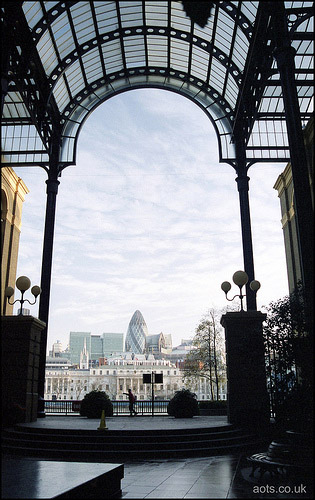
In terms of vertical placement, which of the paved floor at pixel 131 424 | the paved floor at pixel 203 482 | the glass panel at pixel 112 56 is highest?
the glass panel at pixel 112 56

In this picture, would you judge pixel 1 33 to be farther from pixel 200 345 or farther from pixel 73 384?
pixel 73 384

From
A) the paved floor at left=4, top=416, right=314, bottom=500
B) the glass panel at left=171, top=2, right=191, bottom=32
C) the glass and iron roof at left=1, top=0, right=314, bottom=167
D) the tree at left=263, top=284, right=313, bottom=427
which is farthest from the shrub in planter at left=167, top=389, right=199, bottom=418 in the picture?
the glass panel at left=171, top=2, right=191, bottom=32

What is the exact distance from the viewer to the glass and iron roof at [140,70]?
2022 cm

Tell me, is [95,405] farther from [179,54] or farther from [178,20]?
[178,20]

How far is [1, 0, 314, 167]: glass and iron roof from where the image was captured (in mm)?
20219

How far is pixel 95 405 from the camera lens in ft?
64.1

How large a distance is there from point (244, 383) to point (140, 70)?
22080 mm

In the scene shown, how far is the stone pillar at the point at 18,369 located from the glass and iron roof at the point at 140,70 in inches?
436

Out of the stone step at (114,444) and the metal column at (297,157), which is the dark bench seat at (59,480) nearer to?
the stone step at (114,444)

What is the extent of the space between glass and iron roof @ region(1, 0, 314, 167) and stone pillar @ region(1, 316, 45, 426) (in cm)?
1108

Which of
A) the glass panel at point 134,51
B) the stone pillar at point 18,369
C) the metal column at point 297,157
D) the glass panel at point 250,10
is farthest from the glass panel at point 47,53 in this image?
the stone pillar at point 18,369

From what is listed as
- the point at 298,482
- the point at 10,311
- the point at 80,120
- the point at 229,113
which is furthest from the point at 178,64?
the point at 298,482

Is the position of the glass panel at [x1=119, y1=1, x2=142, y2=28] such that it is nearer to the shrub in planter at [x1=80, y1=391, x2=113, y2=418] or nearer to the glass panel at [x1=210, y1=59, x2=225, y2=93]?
the glass panel at [x1=210, y1=59, x2=225, y2=93]

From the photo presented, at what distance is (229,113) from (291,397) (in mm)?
20773
